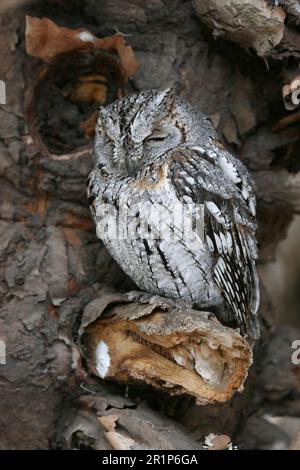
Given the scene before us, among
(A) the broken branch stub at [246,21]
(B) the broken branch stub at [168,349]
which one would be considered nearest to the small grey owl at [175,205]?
(B) the broken branch stub at [168,349]

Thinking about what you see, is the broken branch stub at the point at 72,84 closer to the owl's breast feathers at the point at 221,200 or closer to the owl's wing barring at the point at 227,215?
the owl's breast feathers at the point at 221,200

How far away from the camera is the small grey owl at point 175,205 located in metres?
2.42

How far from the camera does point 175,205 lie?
2.39 m

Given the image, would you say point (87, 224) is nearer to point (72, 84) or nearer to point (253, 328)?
point (72, 84)

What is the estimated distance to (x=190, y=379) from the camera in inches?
86.6

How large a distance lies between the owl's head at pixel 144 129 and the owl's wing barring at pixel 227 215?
100mm

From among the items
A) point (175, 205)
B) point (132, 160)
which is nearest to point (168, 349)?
point (175, 205)

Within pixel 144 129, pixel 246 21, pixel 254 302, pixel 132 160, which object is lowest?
pixel 254 302

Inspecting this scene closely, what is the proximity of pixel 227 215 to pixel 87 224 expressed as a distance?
541mm

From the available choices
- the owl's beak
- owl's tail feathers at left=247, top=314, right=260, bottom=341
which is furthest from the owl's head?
owl's tail feathers at left=247, top=314, right=260, bottom=341

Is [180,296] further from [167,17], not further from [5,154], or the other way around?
[167,17]
